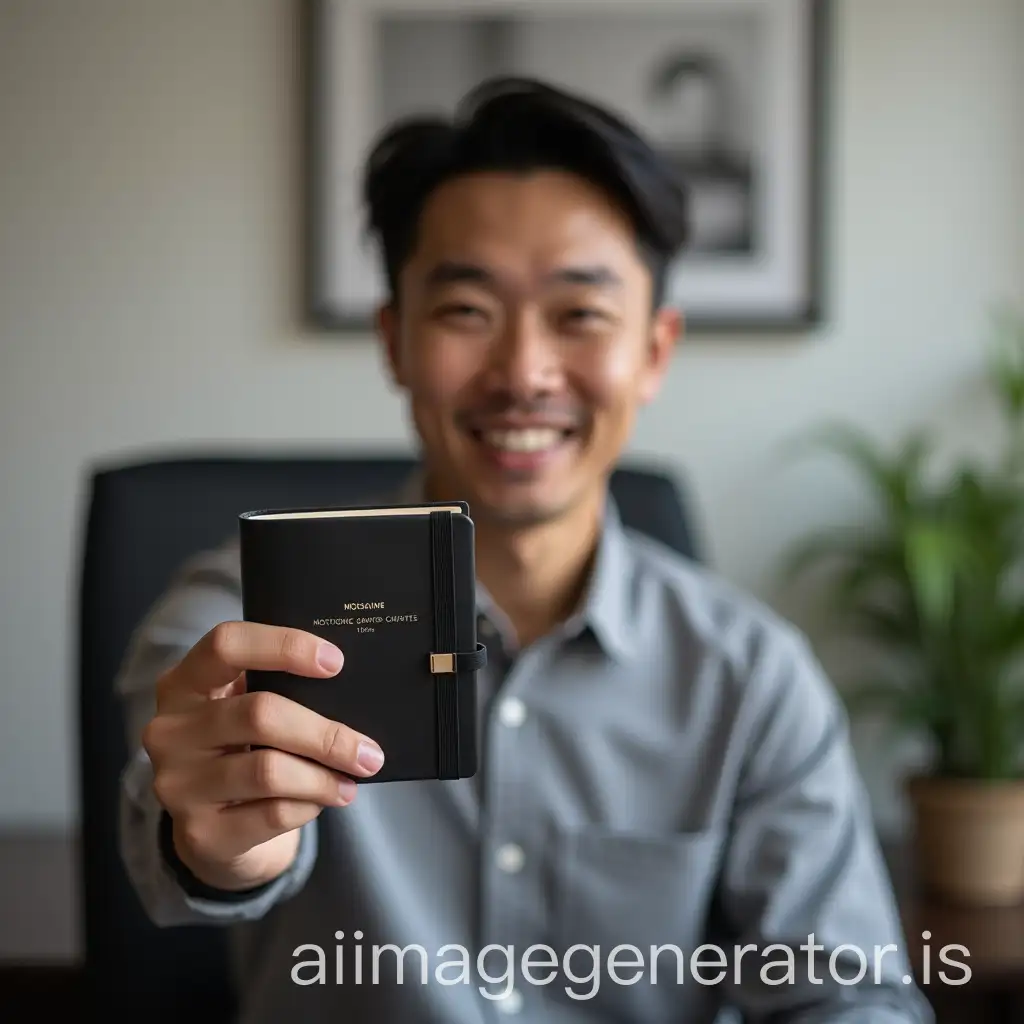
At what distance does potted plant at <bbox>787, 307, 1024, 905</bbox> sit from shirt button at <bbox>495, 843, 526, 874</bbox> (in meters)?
0.74

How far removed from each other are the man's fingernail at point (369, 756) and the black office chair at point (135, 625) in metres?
0.54

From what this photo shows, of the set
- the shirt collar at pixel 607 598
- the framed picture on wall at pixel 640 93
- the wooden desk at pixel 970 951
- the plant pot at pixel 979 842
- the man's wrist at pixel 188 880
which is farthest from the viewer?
the framed picture on wall at pixel 640 93

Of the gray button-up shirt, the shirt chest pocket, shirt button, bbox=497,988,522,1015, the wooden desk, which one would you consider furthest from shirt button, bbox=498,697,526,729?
the wooden desk

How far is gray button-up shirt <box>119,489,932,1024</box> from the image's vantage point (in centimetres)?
96

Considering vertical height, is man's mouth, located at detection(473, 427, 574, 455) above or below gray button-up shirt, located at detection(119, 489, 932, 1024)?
above

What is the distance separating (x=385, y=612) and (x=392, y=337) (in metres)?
0.51

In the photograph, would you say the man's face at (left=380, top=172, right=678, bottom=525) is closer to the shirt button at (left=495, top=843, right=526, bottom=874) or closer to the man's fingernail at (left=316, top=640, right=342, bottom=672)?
the shirt button at (left=495, top=843, right=526, bottom=874)

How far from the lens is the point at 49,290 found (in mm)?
1858

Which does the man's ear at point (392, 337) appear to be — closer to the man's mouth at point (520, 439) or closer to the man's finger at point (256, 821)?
the man's mouth at point (520, 439)

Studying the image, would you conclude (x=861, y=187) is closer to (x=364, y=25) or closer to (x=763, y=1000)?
(x=364, y=25)

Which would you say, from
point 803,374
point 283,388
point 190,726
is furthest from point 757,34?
point 190,726

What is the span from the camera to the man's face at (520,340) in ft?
3.15

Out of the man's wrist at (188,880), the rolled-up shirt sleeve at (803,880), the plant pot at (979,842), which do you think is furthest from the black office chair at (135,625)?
the plant pot at (979,842)

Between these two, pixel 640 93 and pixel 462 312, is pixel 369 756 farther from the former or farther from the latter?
pixel 640 93
